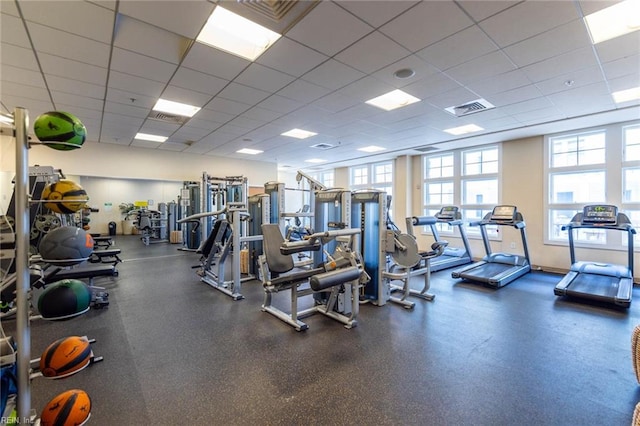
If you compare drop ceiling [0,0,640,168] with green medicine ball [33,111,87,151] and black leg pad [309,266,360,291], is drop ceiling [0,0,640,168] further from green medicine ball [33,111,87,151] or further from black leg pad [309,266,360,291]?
black leg pad [309,266,360,291]

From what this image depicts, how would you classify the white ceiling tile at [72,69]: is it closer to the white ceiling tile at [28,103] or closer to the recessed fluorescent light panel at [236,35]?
the white ceiling tile at [28,103]

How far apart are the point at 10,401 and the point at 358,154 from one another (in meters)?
8.07

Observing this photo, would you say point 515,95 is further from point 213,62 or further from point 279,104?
point 213,62

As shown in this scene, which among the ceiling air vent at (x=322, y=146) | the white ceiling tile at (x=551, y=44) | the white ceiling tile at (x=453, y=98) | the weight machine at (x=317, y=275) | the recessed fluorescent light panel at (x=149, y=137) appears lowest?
the weight machine at (x=317, y=275)

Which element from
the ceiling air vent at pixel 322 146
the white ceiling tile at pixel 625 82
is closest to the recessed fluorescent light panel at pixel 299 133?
the ceiling air vent at pixel 322 146

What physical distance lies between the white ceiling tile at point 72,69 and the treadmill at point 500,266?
606 cm

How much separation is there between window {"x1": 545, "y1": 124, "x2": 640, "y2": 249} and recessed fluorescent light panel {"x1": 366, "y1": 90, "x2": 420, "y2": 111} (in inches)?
150

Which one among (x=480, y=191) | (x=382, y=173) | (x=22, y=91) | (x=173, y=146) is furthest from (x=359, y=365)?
(x=382, y=173)

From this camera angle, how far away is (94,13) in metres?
2.43

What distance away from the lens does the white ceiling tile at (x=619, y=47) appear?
2.72 metres

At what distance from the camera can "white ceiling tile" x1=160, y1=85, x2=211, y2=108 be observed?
13.2 ft

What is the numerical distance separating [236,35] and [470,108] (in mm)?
3755

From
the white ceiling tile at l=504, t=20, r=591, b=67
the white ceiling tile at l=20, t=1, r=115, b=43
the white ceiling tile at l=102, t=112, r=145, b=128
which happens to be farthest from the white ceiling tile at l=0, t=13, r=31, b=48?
the white ceiling tile at l=504, t=20, r=591, b=67

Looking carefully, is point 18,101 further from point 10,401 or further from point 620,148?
point 620,148
